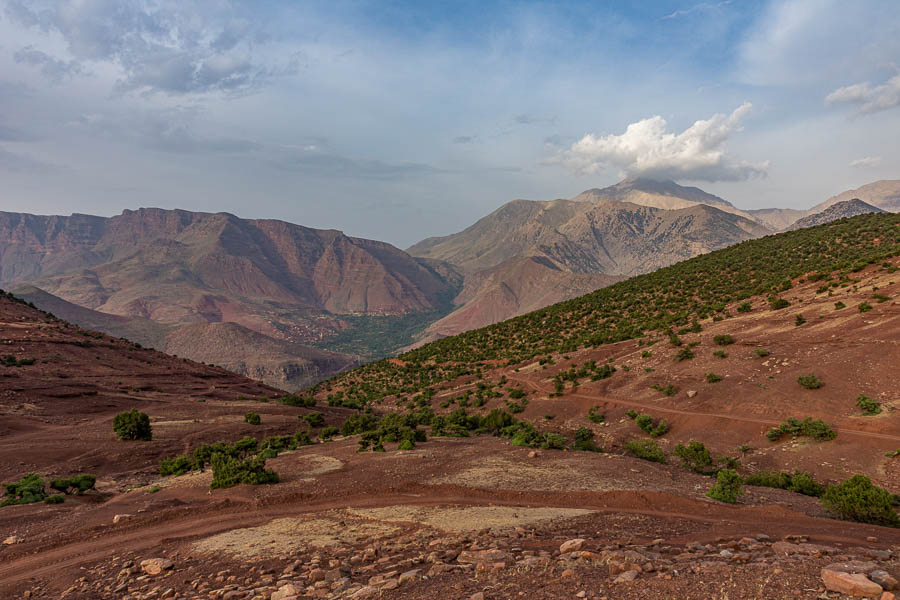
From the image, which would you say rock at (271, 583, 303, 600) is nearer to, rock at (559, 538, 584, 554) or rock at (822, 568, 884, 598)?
rock at (559, 538, 584, 554)

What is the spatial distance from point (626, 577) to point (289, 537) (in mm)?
7921

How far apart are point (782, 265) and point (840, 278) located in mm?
14281

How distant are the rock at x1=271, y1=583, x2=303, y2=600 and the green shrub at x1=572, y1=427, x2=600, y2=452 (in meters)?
15.6

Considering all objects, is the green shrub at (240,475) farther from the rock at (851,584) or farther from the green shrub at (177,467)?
the rock at (851,584)

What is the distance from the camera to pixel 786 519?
1073 cm

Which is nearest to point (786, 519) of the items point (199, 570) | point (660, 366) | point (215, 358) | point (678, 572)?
point (678, 572)

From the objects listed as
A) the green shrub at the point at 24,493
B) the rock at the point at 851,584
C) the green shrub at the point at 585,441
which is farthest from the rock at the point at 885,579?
the green shrub at the point at 24,493

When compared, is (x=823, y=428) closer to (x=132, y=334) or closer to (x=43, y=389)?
(x=43, y=389)

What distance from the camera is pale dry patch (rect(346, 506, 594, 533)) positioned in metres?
10.7

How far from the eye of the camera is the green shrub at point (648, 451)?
744 inches

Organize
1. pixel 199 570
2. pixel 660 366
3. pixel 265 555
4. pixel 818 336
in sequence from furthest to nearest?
pixel 660 366 → pixel 818 336 → pixel 265 555 → pixel 199 570

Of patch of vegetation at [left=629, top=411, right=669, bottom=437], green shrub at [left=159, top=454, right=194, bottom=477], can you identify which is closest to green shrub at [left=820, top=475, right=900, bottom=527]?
patch of vegetation at [left=629, top=411, right=669, bottom=437]

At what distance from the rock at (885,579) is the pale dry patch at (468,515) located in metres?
6.46

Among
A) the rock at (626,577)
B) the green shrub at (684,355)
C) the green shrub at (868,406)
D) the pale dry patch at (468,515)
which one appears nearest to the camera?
the rock at (626,577)
